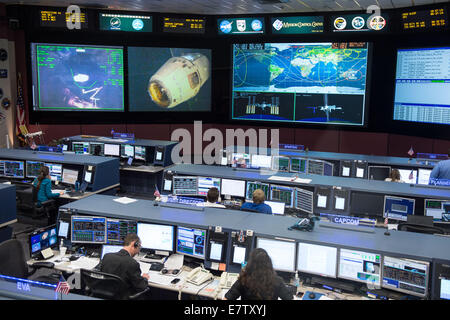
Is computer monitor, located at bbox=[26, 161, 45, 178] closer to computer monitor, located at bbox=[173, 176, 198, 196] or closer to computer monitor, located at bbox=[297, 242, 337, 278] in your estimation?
computer monitor, located at bbox=[173, 176, 198, 196]

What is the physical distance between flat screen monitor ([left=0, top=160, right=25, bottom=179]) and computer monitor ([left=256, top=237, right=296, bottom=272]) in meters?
5.64

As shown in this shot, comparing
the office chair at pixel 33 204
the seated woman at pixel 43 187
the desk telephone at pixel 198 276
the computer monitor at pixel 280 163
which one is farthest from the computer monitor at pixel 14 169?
the desk telephone at pixel 198 276

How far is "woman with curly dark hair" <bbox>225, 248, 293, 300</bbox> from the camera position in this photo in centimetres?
333

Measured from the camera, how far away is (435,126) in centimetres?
941

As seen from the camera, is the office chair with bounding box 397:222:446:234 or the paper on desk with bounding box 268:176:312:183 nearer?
the office chair with bounding box 397:222:446:234

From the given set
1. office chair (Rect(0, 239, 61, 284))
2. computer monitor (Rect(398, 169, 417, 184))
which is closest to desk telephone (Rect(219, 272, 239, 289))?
office chair (Rect(0, 239, 61, 284))

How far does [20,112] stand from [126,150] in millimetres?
3356

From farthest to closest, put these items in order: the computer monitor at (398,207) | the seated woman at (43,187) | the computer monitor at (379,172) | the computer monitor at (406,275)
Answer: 1. the computer monitor at (379,172)
2. the seated woman at (43,187)
3. the computer monitor at (398,207)
4. the computer monitor at (406,275)

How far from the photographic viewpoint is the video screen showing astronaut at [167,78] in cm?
1188

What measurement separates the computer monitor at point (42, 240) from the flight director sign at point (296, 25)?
307 inches

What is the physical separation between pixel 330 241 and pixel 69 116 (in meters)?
9.23

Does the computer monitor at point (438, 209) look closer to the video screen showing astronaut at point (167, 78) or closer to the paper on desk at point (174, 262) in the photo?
the paper on desk at point (174, 262)

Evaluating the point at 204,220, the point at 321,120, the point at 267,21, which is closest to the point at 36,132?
the point at 267,21

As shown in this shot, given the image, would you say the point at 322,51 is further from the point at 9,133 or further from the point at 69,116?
the point at 9,133
